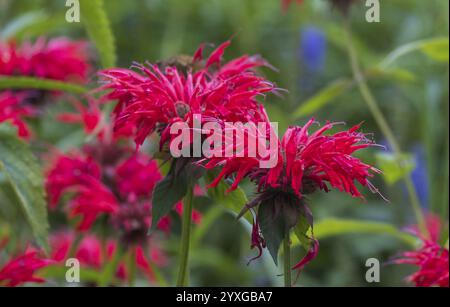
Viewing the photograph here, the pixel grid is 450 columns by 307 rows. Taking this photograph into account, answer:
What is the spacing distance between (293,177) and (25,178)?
28 cm

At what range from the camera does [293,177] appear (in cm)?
59

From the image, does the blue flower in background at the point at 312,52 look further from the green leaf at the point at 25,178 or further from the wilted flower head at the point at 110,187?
the green leaf at the point at 25,178

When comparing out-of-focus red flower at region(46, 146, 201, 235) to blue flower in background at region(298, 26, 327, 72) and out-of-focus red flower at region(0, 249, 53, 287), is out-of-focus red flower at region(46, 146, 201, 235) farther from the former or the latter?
blue flower in background at region(298, 26, 327, 72)

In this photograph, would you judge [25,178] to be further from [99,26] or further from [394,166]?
[394,166]

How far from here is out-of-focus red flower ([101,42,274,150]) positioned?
0.65 meters

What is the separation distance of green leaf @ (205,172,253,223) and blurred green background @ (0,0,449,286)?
0.34 meters

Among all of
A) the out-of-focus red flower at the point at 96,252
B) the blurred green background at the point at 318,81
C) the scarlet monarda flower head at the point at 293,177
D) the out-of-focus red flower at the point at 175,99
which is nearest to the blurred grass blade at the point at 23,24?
the blurred green background at the point at 318,81

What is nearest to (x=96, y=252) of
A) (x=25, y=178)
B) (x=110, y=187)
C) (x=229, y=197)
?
(x=110, y=187)

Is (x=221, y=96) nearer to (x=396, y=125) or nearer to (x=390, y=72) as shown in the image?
(x=390, y=72)

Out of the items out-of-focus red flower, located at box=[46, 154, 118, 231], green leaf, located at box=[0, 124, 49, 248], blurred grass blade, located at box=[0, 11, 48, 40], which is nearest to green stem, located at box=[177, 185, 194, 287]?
green leaf, located at box=[0, 124, 49, 248]

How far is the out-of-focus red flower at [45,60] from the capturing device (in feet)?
3.52

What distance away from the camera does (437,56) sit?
3.01 feet

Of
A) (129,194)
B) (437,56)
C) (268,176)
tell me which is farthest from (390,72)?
(268,176)
